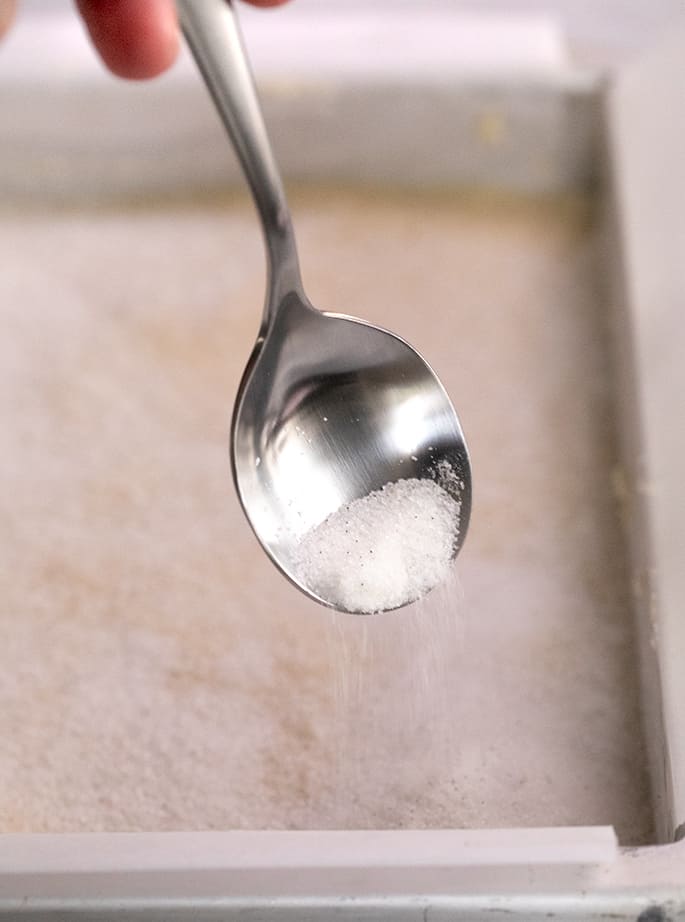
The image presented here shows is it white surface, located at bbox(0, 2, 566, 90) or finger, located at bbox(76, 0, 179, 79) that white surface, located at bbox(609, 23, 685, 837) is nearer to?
white surface, located at bbox(0, 2, 566, 90)

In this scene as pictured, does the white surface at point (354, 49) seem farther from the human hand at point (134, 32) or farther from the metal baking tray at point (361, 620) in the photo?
the human hand at point (134, 32)

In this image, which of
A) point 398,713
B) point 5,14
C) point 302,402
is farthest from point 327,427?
point 5,14

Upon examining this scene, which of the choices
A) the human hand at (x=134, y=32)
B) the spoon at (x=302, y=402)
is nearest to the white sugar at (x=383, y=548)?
the spoon at (x=302, y=402)

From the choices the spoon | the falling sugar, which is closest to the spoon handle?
the spoon

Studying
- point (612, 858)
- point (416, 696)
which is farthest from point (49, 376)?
point (612, 858)

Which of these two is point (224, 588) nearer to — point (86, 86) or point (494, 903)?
point (494, 903)

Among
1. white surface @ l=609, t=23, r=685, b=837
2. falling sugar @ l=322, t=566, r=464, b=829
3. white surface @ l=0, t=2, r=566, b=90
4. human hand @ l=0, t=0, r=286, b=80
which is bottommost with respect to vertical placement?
falling sugar @ l=322, t=566, r=464, b=829

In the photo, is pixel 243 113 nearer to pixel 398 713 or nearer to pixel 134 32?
pixel 134 32
